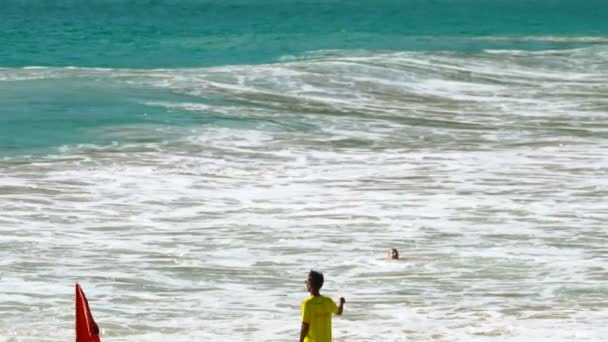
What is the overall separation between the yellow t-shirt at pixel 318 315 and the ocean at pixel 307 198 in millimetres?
2974

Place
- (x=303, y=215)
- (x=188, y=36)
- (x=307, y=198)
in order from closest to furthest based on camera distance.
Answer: (x=303, y=215) → (x=307, y=198) → (x=188, y=36)

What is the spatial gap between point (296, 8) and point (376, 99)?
52.1m

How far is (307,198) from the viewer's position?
1941cm

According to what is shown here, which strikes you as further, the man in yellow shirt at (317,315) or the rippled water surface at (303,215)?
the rippled water surface at (303,215)

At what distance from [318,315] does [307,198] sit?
381 inches

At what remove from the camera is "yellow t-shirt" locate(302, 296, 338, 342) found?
9.74 metres

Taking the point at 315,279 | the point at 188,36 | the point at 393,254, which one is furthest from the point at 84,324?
the point at 188,36

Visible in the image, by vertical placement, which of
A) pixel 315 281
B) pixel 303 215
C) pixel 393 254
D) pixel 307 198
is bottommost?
pixel 315 281

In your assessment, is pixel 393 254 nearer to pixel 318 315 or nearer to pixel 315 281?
pixel 318 315

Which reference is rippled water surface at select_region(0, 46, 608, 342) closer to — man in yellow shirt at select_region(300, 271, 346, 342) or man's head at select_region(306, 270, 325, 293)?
man in yellow shirt at select_region(300, 271, 346, 342)

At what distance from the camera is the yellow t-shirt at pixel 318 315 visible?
9742 millimetres

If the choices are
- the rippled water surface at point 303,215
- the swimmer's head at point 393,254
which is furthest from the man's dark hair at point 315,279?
the swimmer's head at point 393,254

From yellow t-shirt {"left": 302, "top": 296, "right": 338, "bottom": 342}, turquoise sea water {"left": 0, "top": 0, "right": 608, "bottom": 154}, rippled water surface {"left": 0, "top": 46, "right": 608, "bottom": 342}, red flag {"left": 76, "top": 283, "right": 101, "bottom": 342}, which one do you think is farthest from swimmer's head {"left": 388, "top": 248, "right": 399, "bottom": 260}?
turquoise sea water {"left": 0, "top": 0, "right": 608, "bottom": 154}

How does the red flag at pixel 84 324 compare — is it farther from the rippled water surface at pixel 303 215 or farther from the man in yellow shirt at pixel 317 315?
the rippled water surface at pixel 303 215
